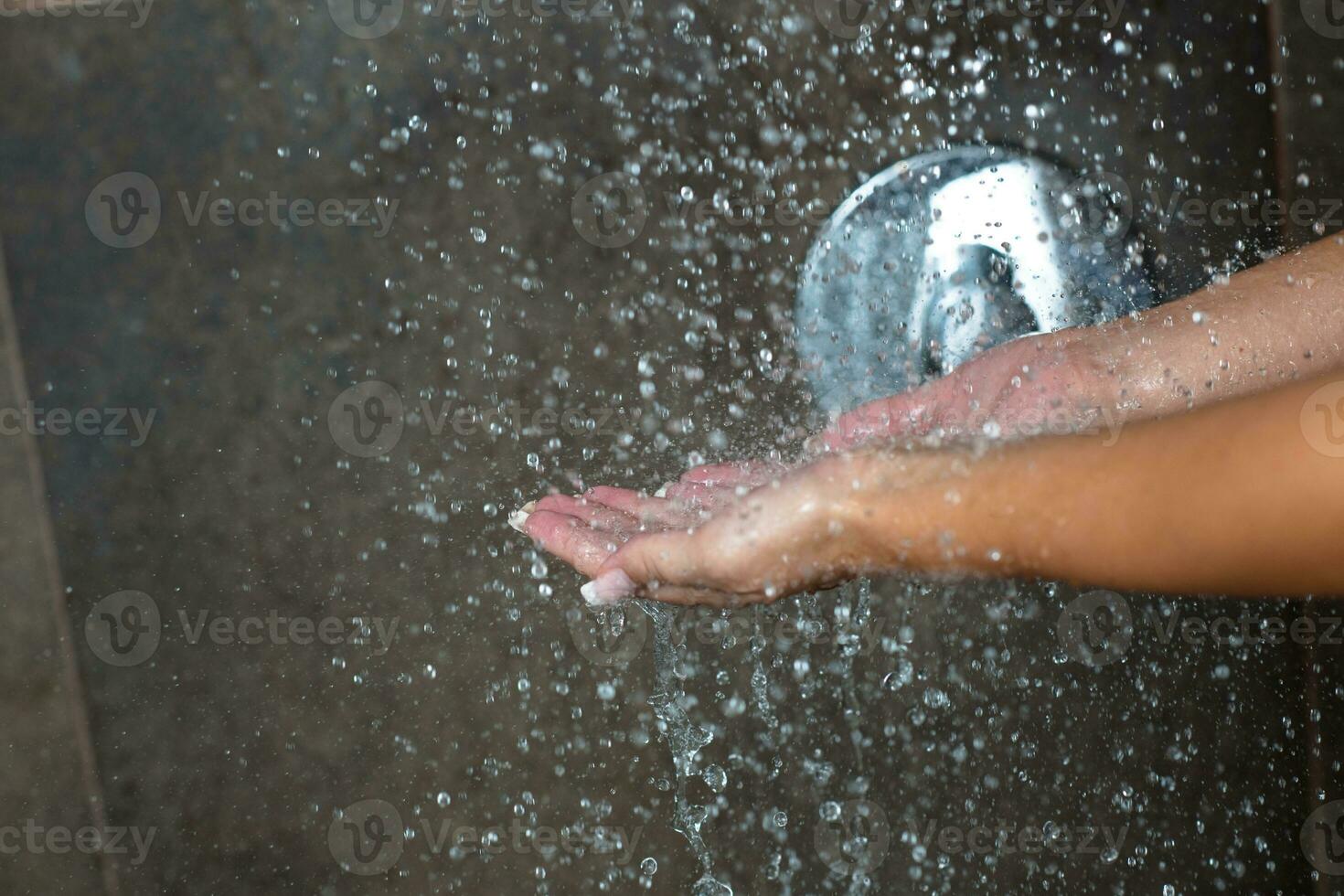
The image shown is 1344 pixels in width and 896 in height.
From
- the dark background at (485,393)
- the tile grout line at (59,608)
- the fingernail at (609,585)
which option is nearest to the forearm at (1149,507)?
the fingernail at (609,585)

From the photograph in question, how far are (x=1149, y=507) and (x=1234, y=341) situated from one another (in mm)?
290

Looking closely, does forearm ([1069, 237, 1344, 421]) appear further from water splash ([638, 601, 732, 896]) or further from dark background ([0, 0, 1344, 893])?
water splash ([638, 601, 732, 896])

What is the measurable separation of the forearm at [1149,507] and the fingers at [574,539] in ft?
0.53

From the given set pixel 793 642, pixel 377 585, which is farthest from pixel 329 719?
pixel 793 642

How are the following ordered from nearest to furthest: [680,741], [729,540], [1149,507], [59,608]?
1. [1149,507]
2. [729,540]
3. [59,608]
4. [680,741]

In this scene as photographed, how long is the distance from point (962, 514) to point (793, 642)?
0.43 meters

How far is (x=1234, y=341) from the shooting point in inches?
25.4

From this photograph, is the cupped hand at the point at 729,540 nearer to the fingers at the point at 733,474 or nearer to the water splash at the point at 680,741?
the fingers at the point at 733,474

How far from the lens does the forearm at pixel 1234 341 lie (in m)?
0.64

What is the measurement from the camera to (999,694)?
0.91 m

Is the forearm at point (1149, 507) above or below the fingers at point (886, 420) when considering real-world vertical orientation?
below

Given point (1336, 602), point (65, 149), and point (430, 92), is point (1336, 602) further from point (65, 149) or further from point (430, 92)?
point (65, 149)

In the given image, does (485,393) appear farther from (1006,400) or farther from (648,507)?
(1006,400)

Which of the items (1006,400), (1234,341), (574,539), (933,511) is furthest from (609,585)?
(1234,341)
